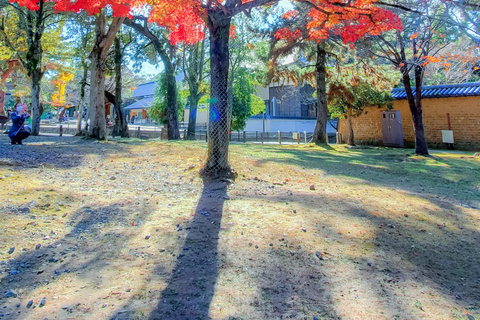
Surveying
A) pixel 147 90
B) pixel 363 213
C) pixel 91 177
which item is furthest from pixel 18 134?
pixel 147 90

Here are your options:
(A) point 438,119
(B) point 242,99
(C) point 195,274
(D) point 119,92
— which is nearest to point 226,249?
(C) point 195,274

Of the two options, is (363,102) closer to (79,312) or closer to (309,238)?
(309,238)

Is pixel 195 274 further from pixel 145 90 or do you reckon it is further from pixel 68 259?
pixel 145 90

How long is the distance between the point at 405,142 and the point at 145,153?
16.6 meters

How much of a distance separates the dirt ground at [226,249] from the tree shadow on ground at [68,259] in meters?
0.01

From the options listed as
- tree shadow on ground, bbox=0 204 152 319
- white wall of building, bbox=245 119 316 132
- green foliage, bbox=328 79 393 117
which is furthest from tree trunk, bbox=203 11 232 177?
white wall of building, bbox=245 119 316 132

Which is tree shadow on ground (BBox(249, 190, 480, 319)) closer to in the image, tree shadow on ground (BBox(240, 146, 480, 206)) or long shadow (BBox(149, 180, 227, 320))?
long shadow (BBox(149, 180, 227, 320))

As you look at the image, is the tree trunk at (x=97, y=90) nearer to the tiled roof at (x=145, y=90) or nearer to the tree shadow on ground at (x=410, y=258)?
the tree shadow on ground at (x=410, y=258)

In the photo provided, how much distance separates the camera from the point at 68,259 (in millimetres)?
2949

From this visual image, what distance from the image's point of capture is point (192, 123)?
22641 millimetres

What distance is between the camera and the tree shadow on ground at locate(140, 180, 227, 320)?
229 centimetres

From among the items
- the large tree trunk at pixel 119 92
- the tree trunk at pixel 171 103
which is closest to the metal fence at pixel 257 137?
the large tree trunk at pixel 119 92

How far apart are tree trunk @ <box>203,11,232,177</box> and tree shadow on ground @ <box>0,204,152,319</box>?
2226mm

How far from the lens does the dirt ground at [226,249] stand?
2414 millimetres
